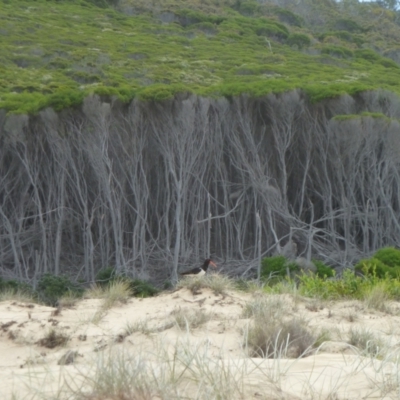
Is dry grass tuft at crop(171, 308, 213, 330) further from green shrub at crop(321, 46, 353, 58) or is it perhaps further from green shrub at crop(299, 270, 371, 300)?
green shrub at crop(321, 46, 353, 58)

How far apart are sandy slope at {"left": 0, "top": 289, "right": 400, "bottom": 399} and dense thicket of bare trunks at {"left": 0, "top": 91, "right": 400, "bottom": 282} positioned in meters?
14.2

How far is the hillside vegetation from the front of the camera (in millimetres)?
26266

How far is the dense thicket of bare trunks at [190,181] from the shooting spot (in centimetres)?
2416

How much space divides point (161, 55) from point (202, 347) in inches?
1179

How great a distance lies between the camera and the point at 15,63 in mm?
31688

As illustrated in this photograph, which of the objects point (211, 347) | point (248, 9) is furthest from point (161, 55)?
Answer: point (211, 347)

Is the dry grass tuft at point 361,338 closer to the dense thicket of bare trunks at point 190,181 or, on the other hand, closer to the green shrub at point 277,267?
the green shrub at point 277,267

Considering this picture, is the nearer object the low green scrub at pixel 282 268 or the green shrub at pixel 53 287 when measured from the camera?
the green shrub at pixel 53 287

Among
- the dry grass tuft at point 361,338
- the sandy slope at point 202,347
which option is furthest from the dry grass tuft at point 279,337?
the dry grass tuft at point 361,338

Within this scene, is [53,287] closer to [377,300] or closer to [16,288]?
[16,288]

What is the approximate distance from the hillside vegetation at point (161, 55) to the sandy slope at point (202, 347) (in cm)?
1615

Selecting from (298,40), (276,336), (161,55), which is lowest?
(276,336)

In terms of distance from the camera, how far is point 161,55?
1374 inches

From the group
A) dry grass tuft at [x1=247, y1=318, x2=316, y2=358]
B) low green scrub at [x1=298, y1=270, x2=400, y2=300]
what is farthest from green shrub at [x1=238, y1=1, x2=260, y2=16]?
dry grass tuft at [x1=247, y1=318, x2=316, y2=358]
